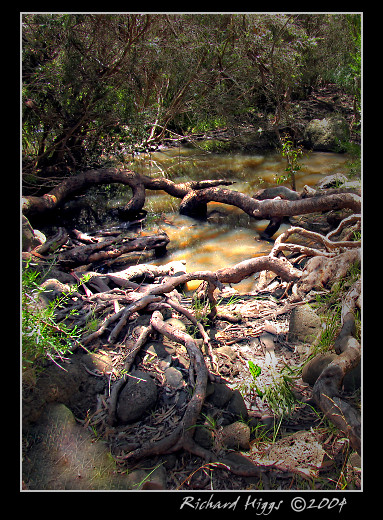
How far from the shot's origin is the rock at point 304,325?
11.0 feet

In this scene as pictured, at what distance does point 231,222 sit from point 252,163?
3.29 metres

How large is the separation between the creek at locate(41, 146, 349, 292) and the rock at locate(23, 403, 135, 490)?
9.09ft

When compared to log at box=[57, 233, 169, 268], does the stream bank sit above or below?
below

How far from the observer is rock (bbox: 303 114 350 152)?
31.5 ft

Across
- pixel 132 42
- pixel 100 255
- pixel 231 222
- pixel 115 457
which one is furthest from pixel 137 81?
pixel 115 457

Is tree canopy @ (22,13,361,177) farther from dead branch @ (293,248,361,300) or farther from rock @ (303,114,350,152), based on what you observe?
dead branch @ (293,248,361,300)

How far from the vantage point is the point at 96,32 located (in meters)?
6.68

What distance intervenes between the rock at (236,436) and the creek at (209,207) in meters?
2.51

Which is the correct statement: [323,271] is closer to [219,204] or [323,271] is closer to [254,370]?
[254,370]

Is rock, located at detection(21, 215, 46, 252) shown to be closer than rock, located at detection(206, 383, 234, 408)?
No

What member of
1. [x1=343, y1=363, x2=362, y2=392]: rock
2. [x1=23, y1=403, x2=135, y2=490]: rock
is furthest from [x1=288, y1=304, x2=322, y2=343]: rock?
[x1=23, y1=403, x2=135, y2=490]: rock

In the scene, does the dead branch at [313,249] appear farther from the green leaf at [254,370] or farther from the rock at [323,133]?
the rock at [323,133]

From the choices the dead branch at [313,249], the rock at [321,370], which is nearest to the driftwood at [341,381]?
the rock at [321,370]
